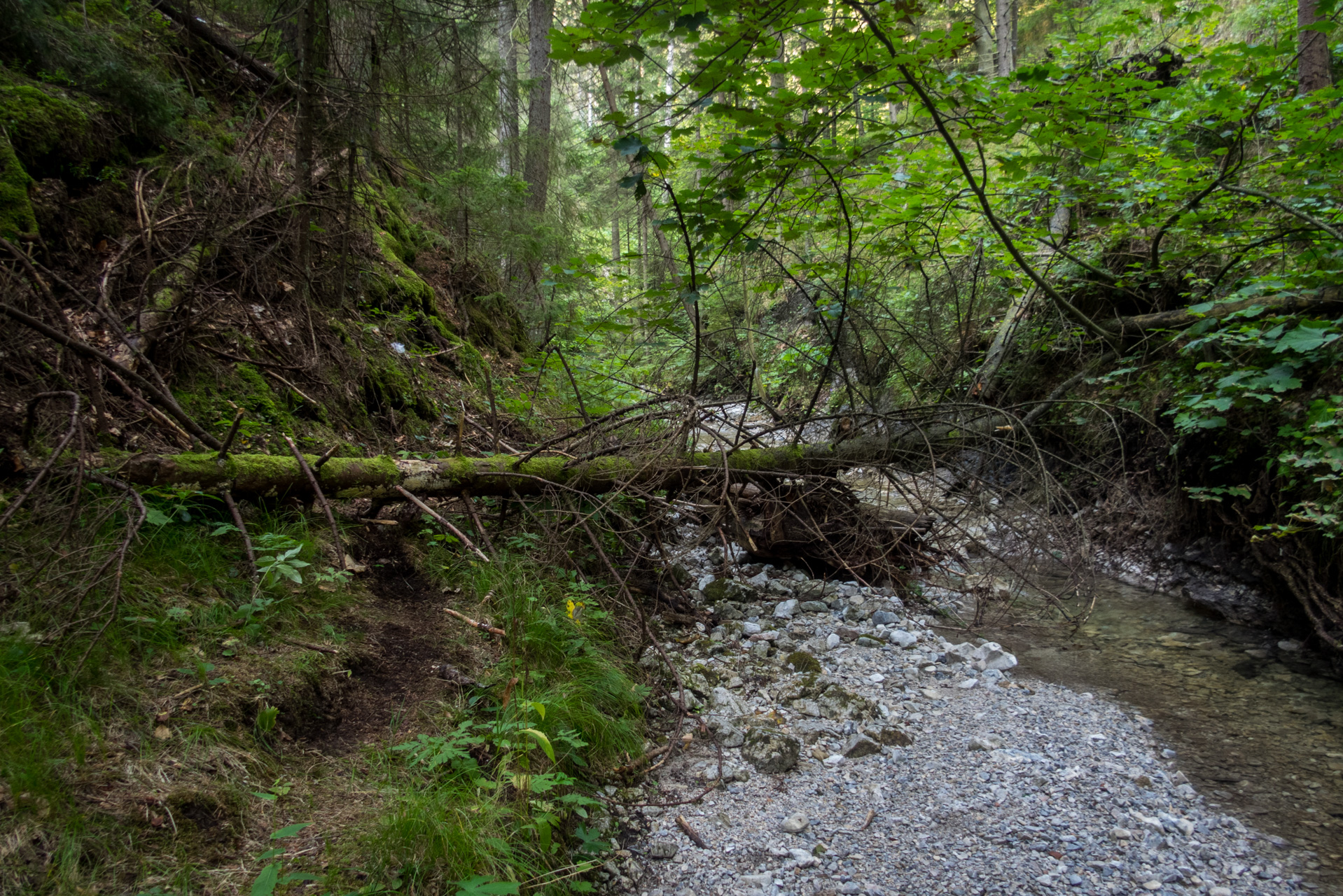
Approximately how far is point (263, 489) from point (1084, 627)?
5488mm

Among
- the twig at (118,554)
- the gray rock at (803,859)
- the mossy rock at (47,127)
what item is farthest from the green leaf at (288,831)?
the mossy rock at (47,127)

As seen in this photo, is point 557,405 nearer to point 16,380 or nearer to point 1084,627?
point 16,380

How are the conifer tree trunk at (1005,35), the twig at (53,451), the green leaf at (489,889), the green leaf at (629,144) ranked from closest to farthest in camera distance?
1. the green leaf at (489,889)
2. the twig at (53,451)
3. the green leaf at (629,144)
4. the conifer tree trunk at (1005,35)

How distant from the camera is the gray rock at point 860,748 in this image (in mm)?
3010

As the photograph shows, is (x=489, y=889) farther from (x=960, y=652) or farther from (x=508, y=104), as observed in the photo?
(x=508, y=104)

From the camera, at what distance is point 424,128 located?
216 inches

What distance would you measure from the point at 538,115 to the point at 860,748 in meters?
10.5

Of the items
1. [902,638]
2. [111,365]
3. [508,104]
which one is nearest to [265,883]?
[111,365]

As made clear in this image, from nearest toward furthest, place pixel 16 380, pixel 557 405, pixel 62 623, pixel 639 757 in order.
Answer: pixel 62 623 < pixel 16 380 < pixel 639 757 < pixel 557 405

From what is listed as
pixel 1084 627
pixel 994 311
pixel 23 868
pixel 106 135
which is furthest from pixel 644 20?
pixel 994 311

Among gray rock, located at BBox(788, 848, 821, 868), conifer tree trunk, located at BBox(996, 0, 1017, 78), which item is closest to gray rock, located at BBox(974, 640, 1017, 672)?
gray rock, located at BBox(788, 848, 821, 868)

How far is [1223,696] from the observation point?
3.61 meters

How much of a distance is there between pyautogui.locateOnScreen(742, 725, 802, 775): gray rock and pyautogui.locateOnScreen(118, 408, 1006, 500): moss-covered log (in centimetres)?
149

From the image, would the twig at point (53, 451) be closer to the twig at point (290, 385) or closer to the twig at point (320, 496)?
the twig at point (320, 496)
